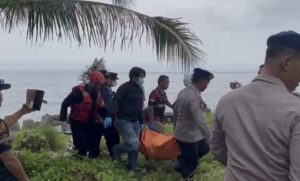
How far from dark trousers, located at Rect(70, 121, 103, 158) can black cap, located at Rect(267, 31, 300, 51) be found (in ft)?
20.0

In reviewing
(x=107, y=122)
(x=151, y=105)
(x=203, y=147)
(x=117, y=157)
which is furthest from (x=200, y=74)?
(x=151, y=105)

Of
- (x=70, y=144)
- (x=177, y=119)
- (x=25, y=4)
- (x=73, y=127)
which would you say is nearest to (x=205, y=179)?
(x=177, y=119)

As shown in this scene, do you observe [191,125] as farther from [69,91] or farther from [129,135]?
[69,91]

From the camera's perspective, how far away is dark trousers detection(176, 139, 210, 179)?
8070 millimetres

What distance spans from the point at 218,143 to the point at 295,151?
59 cm

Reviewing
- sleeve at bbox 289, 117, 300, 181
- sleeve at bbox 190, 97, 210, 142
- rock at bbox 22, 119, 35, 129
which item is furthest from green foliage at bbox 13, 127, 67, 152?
sleeve at bbox 289, 117, 300, 181

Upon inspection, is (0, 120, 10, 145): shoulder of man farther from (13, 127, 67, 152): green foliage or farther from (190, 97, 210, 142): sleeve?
(13, 127, 67, 152): green foliage

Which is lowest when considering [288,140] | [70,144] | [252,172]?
[70,144]

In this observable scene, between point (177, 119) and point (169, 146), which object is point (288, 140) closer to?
point (177, 119)

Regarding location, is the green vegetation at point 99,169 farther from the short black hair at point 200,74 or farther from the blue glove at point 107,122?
the short black hair at point 200,74

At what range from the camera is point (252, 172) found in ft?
9.57

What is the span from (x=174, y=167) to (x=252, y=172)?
19.4 ft

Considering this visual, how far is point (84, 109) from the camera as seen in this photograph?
28.3ft

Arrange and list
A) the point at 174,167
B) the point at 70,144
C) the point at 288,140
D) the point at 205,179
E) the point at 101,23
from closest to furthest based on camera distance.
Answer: the point at 288,140, the point at 205,179, the point at 101,23, the point at 174,167, the point at 70,144
